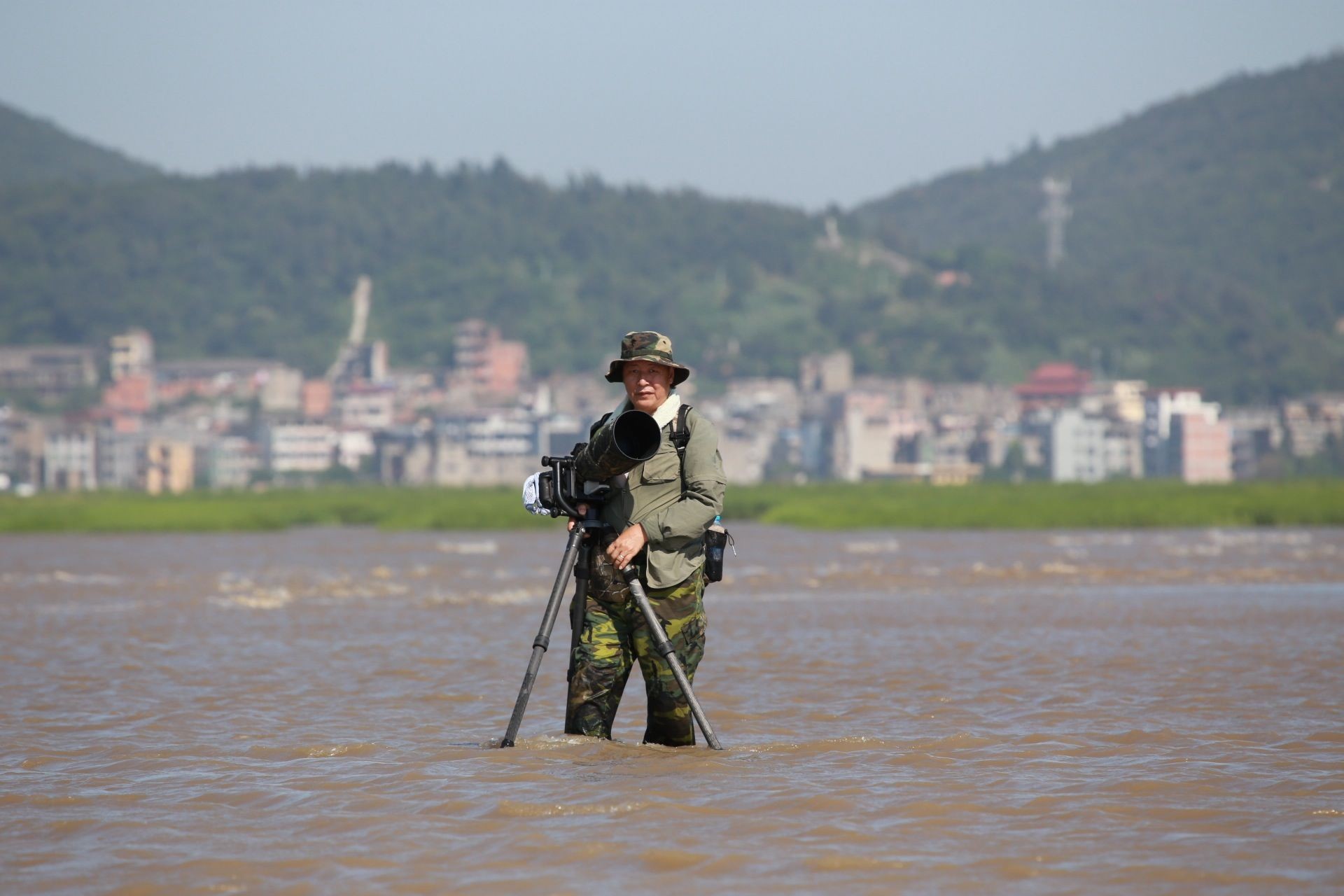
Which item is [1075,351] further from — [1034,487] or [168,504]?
[168,504]

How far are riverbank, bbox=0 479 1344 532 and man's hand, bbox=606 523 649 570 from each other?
3620 cm

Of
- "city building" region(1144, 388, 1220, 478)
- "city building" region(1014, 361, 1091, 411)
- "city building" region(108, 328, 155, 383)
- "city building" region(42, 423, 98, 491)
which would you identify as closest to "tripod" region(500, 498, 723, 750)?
"city building" region(1144, 388, 1220, 478)

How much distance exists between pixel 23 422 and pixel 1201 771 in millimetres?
132586

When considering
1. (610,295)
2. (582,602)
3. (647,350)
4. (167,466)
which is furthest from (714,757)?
(610,295)

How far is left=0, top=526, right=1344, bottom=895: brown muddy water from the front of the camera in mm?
5574

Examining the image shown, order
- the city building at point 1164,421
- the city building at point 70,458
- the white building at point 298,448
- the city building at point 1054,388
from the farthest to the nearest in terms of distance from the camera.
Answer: the city building at point 1054,388 → the white building at point 298,448 → the city building at point 70,458 → the city building at point 1164,421

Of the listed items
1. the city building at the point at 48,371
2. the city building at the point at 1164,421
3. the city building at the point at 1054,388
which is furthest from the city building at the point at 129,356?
the city building at the point at 1164,421

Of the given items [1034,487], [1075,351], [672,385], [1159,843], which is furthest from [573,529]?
[1075,351]

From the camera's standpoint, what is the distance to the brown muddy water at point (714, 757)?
5.57m

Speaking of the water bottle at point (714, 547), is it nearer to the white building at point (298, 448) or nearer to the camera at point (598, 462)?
the camera at point (598, 462)

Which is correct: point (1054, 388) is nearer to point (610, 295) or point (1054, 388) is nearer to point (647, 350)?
point (610, 295)

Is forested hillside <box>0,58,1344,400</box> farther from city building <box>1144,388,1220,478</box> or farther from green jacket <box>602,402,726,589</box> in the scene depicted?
green jacket <box>602,402,726,589</box>

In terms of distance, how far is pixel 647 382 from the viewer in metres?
6.94

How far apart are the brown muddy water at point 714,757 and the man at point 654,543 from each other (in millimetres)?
361
